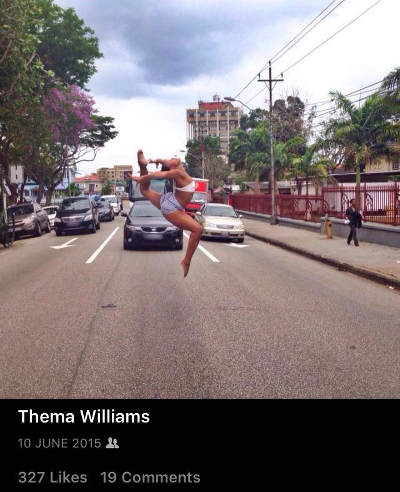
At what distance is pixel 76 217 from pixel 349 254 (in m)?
16.3

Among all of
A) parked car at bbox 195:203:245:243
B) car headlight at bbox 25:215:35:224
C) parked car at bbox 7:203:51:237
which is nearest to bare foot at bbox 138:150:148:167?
parked car at bbox 195:203:245:243

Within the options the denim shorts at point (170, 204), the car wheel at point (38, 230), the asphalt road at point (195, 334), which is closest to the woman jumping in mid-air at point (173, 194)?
the denim shorts at point (170, 204)

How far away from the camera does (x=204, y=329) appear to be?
8.45m

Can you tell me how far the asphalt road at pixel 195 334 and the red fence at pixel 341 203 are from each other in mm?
8392

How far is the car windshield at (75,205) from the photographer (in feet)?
102

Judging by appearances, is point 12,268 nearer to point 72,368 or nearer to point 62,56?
point 72,368

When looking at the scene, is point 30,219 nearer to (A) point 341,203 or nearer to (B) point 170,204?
(A) point 341,203

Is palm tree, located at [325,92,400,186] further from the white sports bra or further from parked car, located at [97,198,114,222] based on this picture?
the white sports bra

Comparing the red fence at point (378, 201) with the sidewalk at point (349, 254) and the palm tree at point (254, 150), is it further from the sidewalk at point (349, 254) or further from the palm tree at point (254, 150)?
the palm tree at point (254, 150)

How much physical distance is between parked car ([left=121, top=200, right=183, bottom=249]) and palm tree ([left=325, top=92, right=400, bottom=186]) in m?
24.2

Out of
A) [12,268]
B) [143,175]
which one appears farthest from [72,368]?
[12,268]

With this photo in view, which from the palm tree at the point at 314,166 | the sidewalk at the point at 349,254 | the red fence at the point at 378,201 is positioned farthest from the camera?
the palm tree at the point at 314,166

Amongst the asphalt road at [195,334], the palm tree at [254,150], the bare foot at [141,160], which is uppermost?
the palm tree at [254,150]

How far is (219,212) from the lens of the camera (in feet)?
81.6
